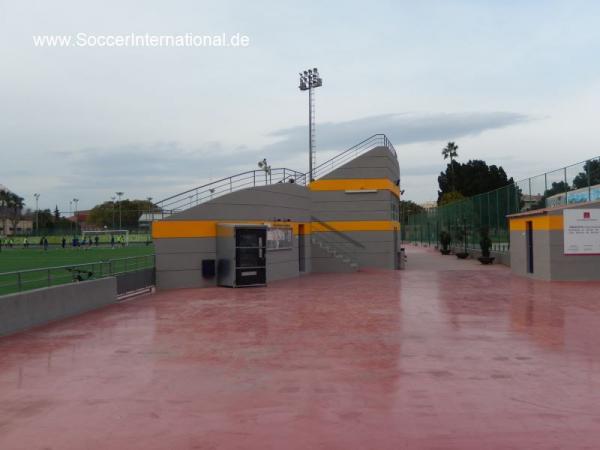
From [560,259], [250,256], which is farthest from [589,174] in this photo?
[250,256]

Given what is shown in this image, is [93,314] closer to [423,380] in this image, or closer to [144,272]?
[144,272]

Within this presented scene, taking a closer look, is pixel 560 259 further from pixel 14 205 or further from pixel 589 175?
pixel 14 205

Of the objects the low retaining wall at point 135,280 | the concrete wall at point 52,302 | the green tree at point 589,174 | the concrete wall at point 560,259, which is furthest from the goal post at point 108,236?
the green tree at point 589,174

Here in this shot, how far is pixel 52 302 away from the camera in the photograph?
13023mm

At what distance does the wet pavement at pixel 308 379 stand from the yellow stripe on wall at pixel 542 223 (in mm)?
7531

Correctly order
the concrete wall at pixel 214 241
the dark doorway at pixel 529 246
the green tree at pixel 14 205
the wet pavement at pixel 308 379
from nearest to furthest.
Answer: the wet pavement at pixel 308 379 < the concrete wall at pixel 214 241 < the dark doorway at pixel 529 246 < the green tree at pixel 14 205

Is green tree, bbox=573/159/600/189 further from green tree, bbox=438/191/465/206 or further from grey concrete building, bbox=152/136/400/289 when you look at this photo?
green tree, bbox=438/191/465/206

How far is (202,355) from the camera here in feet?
30.6

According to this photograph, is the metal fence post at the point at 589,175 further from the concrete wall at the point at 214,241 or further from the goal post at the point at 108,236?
the goal post at the point at 108,236

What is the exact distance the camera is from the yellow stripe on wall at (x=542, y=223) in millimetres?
21672


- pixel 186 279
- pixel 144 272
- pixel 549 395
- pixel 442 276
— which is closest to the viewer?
pixel 549 395

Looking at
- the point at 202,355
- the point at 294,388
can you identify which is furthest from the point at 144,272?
the point at 294,388

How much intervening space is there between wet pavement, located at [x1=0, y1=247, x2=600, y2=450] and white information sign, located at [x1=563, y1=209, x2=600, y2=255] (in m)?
7.46

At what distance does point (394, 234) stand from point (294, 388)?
24.1 meters
